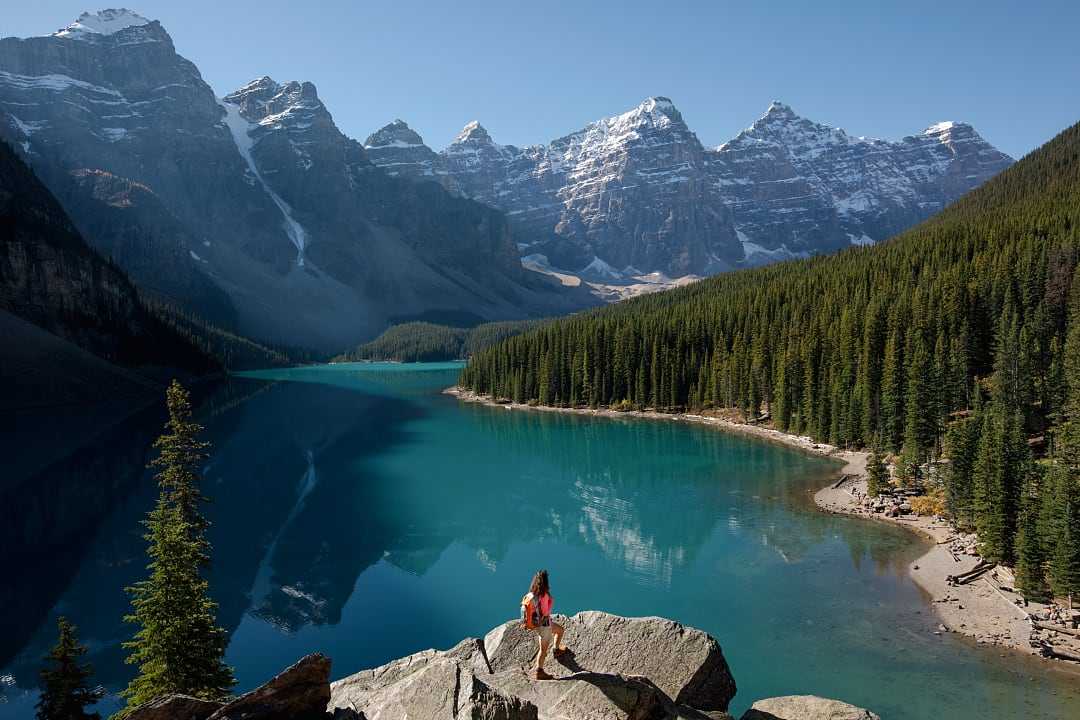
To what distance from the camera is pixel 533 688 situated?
1301cm

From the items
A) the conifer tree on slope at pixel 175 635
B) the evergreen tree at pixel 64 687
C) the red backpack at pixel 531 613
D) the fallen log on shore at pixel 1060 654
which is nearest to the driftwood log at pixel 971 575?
the fallen log on shore at pixel 1060 654

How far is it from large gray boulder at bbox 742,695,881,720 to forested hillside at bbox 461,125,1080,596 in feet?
85.7

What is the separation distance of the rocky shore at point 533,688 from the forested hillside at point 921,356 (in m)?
27.1

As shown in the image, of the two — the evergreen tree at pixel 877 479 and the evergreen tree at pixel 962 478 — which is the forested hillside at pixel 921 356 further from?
the evergreen tree at pixel 877 479

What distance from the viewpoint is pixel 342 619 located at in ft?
119

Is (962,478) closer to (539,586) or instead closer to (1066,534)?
(1066,534)

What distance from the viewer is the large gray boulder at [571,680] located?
11742 mm

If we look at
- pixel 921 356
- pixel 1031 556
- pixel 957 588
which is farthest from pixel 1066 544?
pixel 921 356

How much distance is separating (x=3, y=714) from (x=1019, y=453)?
49927 millimetres

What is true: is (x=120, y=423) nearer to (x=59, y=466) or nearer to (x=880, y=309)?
(x=59, y=466)

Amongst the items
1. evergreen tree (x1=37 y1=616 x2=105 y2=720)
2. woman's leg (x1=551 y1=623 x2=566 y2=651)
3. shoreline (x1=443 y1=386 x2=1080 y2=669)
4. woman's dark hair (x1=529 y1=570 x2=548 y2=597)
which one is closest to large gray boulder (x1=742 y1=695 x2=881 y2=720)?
woman's leg (x1=551 y1=623 x2=566 y2=651)

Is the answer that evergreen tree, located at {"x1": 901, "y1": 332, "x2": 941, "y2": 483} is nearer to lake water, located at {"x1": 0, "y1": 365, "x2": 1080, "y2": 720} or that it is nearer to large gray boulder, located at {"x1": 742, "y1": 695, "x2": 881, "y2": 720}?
lake water, located at {"x1": 0, "y1": 365, "x2": 1080, "y2": 720}

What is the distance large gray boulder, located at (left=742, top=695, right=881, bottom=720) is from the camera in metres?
13.0

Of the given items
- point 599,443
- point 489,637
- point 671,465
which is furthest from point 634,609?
point 599,443
